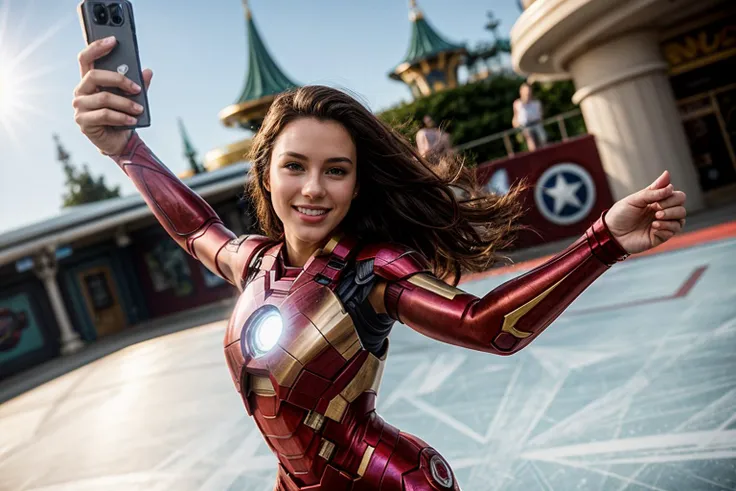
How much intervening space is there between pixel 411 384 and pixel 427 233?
297 cm

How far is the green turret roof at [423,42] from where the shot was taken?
29484mm

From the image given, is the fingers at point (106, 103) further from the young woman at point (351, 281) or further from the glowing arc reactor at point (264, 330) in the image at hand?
the glowing arc reactor at point (264, 330)

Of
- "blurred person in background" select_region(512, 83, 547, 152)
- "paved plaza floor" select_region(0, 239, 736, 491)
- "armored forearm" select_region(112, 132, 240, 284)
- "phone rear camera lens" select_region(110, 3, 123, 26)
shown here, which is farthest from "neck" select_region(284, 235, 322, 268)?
"blurred person in background" select_region(512, 83, 547, 152)

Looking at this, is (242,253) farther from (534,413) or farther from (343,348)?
(534,413)

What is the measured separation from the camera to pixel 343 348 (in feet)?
4.42

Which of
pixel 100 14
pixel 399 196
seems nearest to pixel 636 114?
pixel 399 196

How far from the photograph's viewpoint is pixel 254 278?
5.18 feet

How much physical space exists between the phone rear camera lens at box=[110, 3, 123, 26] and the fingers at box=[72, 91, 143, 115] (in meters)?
0.20

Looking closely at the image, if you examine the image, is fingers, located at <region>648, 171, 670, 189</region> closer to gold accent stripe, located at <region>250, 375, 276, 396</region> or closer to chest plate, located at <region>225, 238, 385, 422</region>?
chest plate, located at <region>225, 238, 385, 422</region>

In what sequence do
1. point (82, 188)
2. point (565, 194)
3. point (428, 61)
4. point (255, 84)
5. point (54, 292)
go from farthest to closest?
point (82, 188), point (428, 61), point (255, 84), point (54, 292), point (565, 194)

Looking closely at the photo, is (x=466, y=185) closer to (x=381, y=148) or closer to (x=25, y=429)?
(x=381, y=148)

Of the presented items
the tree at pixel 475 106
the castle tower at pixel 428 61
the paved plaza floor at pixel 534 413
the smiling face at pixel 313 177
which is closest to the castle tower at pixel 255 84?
the castle tower at pixel 428 61

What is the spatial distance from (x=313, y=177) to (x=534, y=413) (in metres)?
2.51

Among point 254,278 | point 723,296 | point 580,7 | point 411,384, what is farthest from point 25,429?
point 580,7
